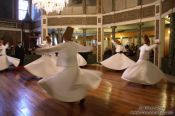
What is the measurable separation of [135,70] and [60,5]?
13.9ft

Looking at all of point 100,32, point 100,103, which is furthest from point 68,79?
point 100,32

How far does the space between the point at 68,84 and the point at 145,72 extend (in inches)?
114

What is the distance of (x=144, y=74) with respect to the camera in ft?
20.3

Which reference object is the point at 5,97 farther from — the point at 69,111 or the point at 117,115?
the point at 117,115

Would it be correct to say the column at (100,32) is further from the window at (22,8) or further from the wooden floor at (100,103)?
Answer: the wooden floor at (100,103)

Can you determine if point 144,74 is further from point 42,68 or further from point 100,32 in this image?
point 100,32

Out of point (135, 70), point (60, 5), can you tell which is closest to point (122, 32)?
point (60, 5)

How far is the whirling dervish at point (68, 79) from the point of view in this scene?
4039 mm

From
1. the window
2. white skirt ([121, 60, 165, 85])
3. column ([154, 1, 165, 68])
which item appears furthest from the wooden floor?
the window

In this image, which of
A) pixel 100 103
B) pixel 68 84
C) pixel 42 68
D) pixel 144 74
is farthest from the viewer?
pixel 42 68

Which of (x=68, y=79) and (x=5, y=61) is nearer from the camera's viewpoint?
(x=68, y=79)

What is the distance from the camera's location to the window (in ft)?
61.4

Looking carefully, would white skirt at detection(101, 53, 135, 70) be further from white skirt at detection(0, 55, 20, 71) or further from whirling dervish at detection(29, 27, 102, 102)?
whirling dervish at detection(29, 27, 102, 102)

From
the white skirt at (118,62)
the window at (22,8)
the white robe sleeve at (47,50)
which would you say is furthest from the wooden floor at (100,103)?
the window at (22,8)
